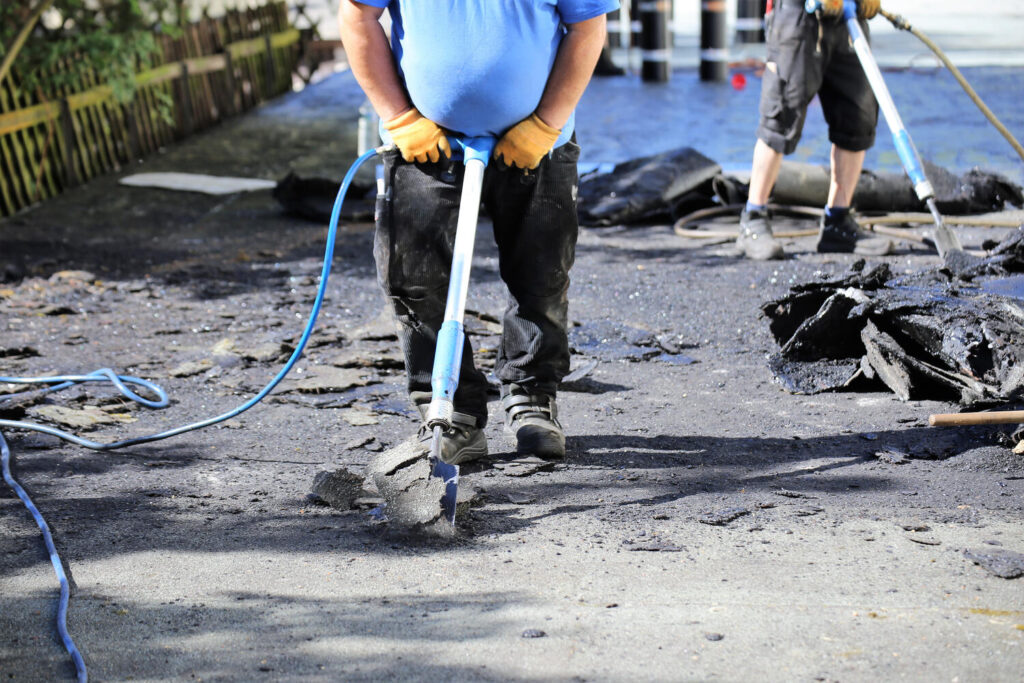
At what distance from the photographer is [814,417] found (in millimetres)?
4270

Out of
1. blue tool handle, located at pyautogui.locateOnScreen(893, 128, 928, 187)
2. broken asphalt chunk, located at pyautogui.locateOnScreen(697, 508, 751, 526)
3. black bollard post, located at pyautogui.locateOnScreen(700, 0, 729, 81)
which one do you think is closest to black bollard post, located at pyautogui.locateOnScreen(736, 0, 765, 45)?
black bollard post, located at pyautogui.locateOnScreen(700, 0, 729, 81)

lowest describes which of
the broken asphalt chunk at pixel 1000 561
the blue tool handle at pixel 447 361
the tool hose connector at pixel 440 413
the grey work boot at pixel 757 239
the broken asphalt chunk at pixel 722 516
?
the grey work boot at pixel 757 239

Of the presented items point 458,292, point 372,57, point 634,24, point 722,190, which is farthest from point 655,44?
point 458,292

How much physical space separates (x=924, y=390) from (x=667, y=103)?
885 cm

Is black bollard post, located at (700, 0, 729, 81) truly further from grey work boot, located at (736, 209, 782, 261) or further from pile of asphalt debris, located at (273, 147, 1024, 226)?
grey work boot, located at (736, 209, 782, 261)

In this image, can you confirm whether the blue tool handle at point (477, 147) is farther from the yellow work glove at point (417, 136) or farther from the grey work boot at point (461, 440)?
the grey work boot at point (461, 440)

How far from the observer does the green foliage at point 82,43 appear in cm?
886

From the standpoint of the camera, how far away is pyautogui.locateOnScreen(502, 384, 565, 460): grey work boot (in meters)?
3.82

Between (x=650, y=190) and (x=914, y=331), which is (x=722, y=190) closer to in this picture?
(x=650, y=190)

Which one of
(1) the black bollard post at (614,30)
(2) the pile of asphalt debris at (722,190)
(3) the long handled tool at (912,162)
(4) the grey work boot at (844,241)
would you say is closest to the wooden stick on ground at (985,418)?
(3) the long handled tool at (912,162)

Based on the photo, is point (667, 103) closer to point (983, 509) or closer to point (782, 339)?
point (782, 339)

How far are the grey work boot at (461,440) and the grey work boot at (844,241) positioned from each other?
3521 millimetres

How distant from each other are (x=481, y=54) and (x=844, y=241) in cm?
385

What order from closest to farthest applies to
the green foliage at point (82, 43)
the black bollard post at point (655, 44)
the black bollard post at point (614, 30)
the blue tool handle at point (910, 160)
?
the blue tool handle at point (910, 160), the green foliage at point (82, 43), the black bollard post at point (655, 44), the black bollard post at point (614, 30)
